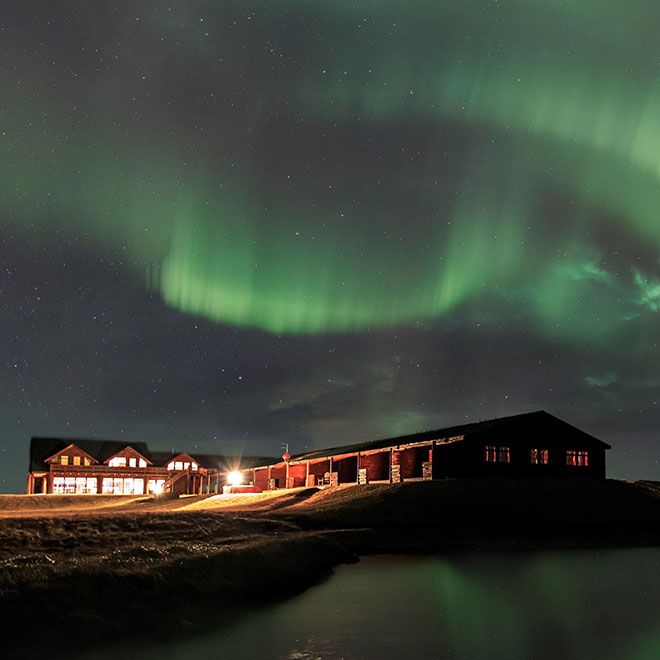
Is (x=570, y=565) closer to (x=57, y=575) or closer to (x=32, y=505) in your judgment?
(x=57, y=575)

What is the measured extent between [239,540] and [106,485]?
7038 centimetres

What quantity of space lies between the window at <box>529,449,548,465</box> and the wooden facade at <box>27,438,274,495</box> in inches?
1819

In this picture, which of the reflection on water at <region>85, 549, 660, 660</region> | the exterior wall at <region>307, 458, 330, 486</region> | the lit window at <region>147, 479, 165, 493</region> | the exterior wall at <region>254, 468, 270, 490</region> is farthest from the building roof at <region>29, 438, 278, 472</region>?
the reflection on water at <region>85, 549, 660, 660</region>

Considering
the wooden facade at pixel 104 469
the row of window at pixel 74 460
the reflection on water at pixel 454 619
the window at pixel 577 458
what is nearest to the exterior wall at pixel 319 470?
the wooden facade at pixel 104 469

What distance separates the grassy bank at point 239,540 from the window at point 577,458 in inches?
149

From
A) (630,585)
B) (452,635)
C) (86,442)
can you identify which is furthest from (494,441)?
(86,442)

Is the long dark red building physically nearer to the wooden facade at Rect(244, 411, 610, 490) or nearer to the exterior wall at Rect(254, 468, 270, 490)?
the wooden facade at Rect(244, 411, 610, 490)

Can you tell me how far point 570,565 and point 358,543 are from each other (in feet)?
32.8

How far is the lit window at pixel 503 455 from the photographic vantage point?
50.6m

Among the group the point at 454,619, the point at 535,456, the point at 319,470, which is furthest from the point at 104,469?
the point at 454,619

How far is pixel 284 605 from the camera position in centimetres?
1881

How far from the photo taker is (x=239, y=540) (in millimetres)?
27953

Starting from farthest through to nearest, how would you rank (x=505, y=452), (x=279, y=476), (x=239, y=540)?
(x=279, y=476) < (x=505, y=452) < (x=239, y=540)

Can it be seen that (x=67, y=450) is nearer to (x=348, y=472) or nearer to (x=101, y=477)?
(x=101, y=477)
